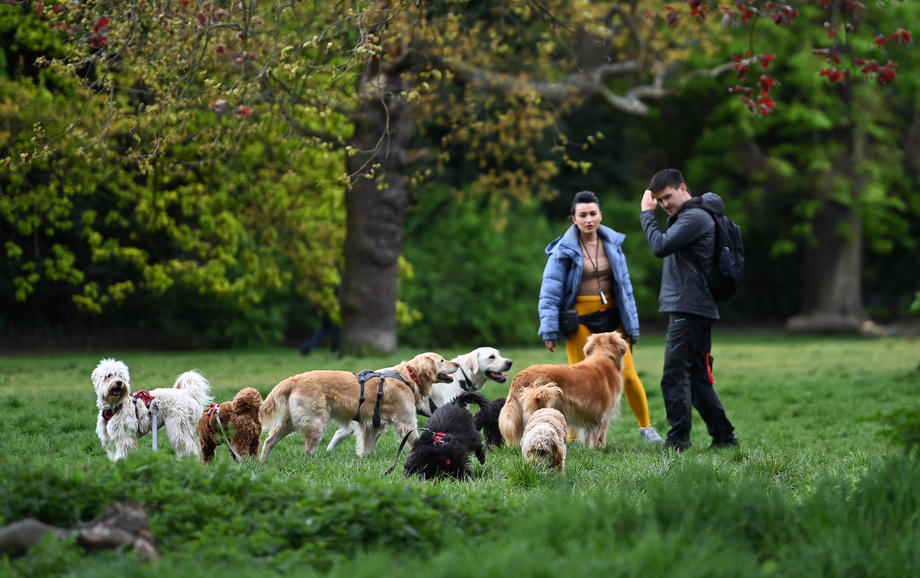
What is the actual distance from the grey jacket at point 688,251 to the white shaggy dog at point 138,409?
152 inches

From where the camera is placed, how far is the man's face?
856 cm

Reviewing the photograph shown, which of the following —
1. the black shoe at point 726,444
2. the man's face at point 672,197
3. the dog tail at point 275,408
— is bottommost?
the black shoe at point 726,444

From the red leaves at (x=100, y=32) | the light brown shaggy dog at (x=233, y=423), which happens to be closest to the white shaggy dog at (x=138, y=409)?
the light brown shaggy dog at (x=233, y=423)

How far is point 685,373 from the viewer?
866cm

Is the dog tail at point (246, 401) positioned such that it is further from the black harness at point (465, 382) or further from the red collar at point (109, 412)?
the black harness at point (465, 382)

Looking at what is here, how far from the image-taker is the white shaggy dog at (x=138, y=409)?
713 centimetres

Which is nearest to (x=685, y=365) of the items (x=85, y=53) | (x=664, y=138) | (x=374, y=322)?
(x=85, y=53)

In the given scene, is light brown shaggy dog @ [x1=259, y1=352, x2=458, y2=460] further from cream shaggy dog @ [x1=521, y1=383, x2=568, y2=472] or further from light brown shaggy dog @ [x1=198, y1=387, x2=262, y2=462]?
cream shaggy dog @ [x1=521, y1=383, x2=568, y2=472]

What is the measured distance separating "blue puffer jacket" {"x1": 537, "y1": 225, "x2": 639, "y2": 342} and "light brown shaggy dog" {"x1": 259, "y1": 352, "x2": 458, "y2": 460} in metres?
1.05

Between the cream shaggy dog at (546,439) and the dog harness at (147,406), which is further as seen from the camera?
the dog harness at (147,406)

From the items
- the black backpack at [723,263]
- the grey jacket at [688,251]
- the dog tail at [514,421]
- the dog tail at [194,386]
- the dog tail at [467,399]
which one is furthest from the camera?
the black backpack at [723,263]

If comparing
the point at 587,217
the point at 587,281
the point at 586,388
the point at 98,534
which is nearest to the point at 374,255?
the point at 587,281

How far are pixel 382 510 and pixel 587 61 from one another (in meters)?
20.1

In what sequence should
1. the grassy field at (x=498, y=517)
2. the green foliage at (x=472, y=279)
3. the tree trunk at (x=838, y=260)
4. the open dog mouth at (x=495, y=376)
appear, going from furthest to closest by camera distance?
the tree trunk at (x=838, y=260) < the green foliage at (x=472, y=279) < the open dog mouth at (x=495, y=376) < the grassy field at (x=498, y=517)
